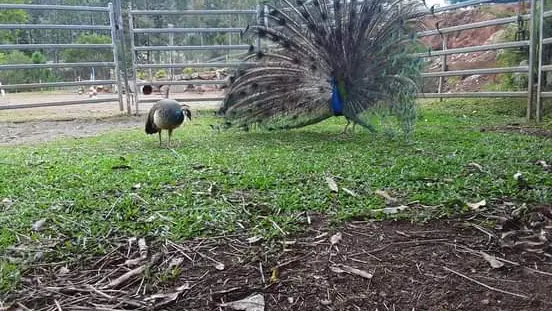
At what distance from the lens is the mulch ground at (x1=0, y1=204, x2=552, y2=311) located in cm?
145

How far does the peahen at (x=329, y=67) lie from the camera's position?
170 inches

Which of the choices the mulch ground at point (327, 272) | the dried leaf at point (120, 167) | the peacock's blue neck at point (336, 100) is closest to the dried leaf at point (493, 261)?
the mulch ground at point (327, 272)

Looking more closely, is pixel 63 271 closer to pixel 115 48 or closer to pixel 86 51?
pixel 115 48

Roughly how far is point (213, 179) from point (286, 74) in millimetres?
2076

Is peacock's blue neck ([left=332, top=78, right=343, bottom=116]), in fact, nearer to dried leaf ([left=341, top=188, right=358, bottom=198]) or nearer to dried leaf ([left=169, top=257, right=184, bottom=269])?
dried leaf ([left=341, top=188, right=358, bottom=198])

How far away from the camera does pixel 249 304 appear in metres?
A: 1.45

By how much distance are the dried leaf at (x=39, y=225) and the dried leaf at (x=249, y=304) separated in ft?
3.42

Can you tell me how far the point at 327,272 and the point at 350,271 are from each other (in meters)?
0.08

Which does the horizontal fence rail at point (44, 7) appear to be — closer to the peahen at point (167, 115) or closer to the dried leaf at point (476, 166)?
the peahen at point (167, 115)

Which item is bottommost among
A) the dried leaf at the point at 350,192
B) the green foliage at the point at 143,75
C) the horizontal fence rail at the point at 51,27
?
the dried leaf at the point at 350,192

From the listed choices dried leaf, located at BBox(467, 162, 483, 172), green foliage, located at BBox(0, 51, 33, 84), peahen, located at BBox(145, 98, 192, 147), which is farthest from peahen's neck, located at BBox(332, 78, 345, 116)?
green foliage, located at BBox(0, 51, 33, 84)

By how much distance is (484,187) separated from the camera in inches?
96.0

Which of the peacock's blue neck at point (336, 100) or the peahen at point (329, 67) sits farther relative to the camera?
the peacock's blue neck at point (336, 100)

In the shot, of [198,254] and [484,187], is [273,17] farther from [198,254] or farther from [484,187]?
[198,254]
